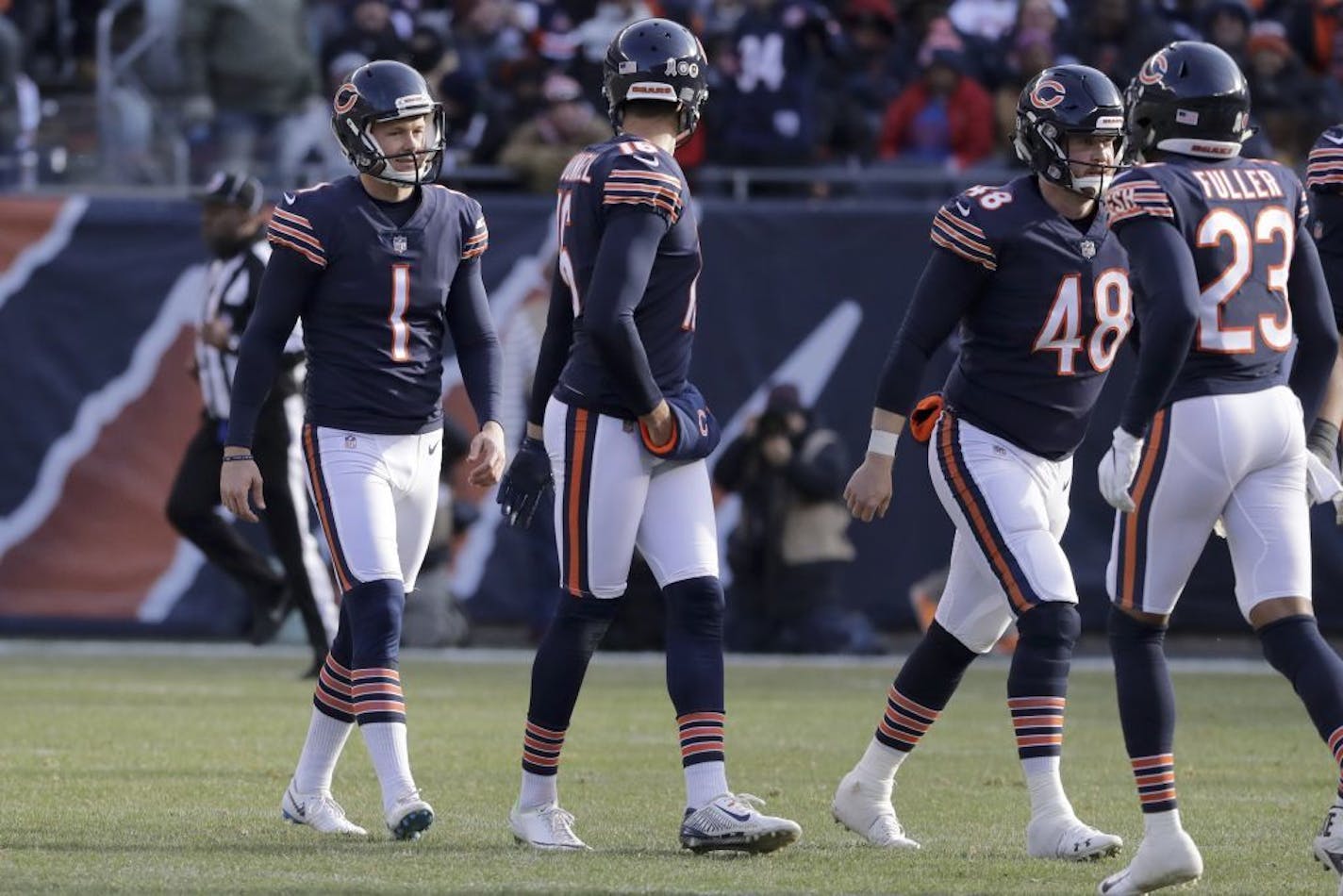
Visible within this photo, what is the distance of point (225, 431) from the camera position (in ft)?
33.7

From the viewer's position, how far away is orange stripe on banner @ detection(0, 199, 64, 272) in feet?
44.4

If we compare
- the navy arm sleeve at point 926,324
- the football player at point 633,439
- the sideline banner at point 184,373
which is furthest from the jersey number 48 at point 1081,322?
the sideline banner at point 184,373

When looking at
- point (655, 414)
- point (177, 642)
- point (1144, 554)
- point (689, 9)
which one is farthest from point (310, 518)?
point (1144, 554)

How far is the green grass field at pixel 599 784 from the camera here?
207 inches

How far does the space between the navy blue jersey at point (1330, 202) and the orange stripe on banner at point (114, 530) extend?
801 centimetres

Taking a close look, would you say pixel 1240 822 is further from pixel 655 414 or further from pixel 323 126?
pixel 323 126

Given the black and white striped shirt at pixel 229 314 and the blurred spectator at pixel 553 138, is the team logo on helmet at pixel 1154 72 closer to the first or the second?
the black and white striped shirt at pixel 229 314

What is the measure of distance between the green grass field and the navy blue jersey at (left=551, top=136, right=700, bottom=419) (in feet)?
3.63

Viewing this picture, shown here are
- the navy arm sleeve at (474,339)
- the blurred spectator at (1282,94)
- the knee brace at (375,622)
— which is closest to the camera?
the knee brace at (375,622)

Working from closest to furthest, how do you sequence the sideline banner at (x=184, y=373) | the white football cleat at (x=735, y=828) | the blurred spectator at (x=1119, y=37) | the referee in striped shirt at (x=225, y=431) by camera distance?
the white football cleat at (x=735, y=828) < the referee in striped shirt at (x=225, y=431) < the sideline banner at (x=184, y=373) < the blurred spectator at (x=1119, y=37)

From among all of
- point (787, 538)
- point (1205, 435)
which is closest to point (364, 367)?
point (1205, 435)

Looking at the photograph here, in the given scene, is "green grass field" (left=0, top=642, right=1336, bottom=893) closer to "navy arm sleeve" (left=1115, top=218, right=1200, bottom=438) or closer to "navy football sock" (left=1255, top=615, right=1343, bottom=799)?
"navy football sock" (left=1255, top=615, right=1343, bottom=799)

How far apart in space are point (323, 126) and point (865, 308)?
3.80 m

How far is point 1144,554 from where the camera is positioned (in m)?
5.09
